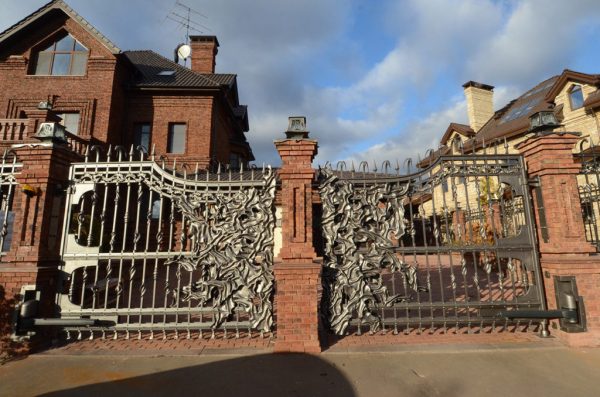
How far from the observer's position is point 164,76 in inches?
607

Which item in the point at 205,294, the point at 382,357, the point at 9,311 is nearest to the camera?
the point at 382,357

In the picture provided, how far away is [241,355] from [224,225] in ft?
5.82

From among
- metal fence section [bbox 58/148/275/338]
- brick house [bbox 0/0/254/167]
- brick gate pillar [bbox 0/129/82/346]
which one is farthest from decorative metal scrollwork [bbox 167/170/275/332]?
brick house [bbox 0/0/254/167]

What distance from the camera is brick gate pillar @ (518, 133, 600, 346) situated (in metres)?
4.11

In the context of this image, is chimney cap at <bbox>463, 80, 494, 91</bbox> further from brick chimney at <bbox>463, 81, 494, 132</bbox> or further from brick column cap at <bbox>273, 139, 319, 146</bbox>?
brick column cap at <bbox>273, 139, 319, 146</bbox>

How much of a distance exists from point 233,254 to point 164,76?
14.5 m

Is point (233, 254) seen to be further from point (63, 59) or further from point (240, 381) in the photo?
point (63, 59)

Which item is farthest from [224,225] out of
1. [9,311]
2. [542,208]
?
[542,208]

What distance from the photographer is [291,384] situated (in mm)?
3186

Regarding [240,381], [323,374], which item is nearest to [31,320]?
[240,381]

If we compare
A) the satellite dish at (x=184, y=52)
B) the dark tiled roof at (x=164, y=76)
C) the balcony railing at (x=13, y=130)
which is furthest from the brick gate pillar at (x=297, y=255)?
the satellite dish at (x=184, y=52)

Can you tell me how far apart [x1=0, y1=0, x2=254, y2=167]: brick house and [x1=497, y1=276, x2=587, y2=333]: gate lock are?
12.2 metres

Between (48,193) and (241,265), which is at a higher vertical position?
(48,193)

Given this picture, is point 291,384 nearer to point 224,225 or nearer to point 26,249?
point 224,225
